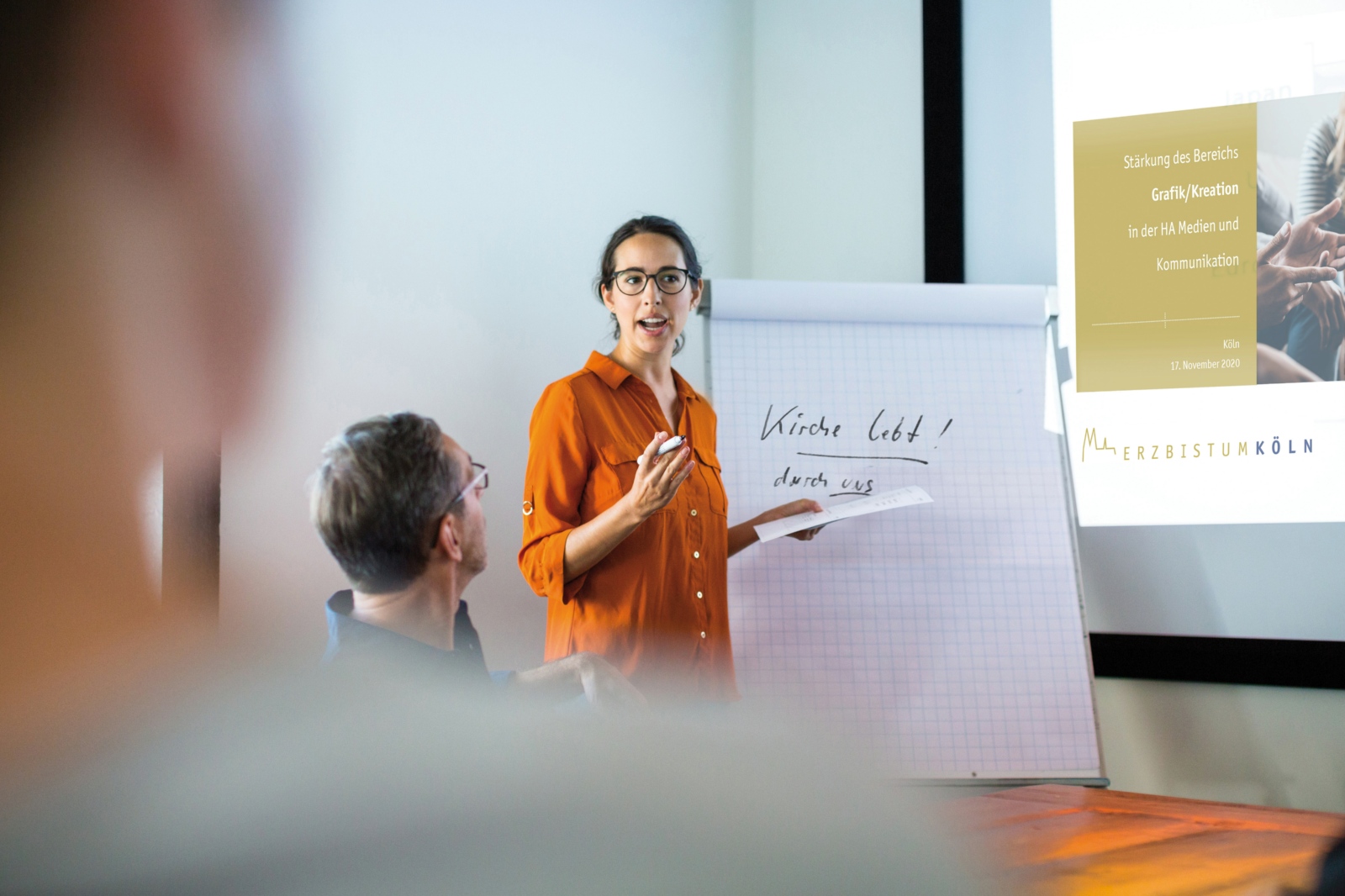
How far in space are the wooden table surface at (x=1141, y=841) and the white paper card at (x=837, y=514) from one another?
0.55 m

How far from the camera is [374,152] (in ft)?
1.40

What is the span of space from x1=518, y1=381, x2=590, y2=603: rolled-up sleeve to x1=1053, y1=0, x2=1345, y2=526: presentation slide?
973 mm

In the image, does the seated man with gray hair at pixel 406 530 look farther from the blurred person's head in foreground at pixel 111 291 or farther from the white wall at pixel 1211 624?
the white wall at pixel 1211 624

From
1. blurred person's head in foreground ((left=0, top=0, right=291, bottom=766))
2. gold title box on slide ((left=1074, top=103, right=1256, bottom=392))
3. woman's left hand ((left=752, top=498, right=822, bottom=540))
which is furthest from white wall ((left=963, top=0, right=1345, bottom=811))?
blurred person's head in foreground ((left=0, top=0, right=291, bottom=766))

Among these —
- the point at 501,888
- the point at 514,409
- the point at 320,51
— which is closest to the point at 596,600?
the point at 514,409

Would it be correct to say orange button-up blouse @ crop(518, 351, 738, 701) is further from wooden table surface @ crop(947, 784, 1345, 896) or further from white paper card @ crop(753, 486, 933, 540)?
wooden table surface @ crop(947, 784, 1345, 896)

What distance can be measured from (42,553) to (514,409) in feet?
4.58

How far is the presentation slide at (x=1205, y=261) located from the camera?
1531 millimetres

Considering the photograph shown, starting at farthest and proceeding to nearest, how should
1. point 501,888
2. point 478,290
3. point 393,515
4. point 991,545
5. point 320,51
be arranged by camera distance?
1. point 991,545
2. point 478,290
3. point 393,515
4. point 320,51
5. point 501,888

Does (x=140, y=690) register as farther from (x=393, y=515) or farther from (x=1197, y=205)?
(x=1197, y=205)

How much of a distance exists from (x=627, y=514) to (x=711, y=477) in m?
0.32

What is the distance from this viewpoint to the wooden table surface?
0.20m

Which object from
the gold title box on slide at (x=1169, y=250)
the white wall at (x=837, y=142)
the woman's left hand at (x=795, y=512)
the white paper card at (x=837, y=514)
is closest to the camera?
the white paper card at (x=837, y=514)

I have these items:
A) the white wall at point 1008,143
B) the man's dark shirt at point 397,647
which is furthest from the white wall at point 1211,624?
the man's dark shirt at point 397,647
